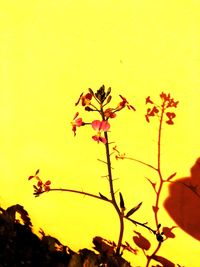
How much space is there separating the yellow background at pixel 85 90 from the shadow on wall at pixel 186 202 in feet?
0.13

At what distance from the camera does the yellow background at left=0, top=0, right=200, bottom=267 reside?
5.37 feet

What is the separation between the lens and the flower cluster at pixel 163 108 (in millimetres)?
1682

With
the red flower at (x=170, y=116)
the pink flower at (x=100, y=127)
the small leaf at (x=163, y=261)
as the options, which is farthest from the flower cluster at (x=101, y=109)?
the small leaf at (x=163, y=261)

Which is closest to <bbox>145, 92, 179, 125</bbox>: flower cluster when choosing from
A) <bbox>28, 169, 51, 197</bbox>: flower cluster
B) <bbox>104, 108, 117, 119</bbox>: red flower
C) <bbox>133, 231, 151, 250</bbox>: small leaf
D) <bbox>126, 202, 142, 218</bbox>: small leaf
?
<bbox>104, 108, 117, 119</bbox>: red flower

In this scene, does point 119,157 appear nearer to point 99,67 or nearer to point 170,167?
point 170,167

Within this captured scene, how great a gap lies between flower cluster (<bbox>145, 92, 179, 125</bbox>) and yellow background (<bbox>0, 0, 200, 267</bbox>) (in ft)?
0.08

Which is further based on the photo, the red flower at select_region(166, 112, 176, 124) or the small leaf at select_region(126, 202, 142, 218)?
the small leaf at select_region(126, 202, 142, 218)

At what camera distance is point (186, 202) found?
1812mm

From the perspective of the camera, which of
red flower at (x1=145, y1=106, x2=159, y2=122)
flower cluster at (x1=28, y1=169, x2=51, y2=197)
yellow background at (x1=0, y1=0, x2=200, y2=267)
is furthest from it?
flower cluster at (x1=28, y1=169, x2=51, y2=197)

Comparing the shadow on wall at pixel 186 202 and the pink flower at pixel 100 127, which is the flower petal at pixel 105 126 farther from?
the shadow on wall at pixel 186 202

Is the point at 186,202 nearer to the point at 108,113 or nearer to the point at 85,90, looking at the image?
the point at 108,113

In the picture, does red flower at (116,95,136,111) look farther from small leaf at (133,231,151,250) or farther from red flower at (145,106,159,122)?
small leaf at (133,231,151,250)

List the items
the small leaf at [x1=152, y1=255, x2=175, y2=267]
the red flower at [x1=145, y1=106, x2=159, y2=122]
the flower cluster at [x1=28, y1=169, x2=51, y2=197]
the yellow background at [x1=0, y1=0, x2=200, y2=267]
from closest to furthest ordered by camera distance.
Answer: the yellow background at [x1=0, y1=0, x2=200, y2=267] → the red flower at [x1=145, y1=106, x2=159, y2=122] → the small leaf at [x1=152, y1=255, x2=175, y2=267] → the flower cluster at [x1=28, y1=169, x2=51, y2=197]

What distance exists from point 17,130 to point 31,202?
45cm
